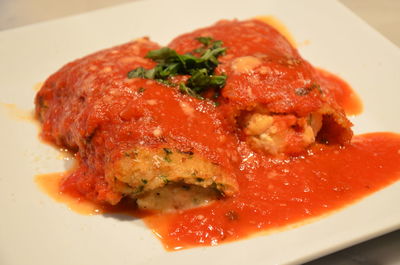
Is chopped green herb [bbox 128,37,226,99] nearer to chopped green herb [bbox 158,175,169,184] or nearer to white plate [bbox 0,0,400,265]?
chopped green herb [bbox 158,175,169,184]

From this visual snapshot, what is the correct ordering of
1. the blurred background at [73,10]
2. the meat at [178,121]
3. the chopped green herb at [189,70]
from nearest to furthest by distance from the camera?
the meat at [178,121] < the chopped green herb at [189,70] < the blurred background at [73,10]

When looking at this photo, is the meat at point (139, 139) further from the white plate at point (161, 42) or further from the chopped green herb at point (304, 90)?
the chopped green herb at point (304, 90)

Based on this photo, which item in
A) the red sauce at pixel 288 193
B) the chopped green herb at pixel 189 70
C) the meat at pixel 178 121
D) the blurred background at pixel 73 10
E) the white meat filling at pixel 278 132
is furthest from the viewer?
the blurred background at pixel 73 10

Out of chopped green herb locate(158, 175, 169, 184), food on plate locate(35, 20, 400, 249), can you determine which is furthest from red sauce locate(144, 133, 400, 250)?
chopped green herb locate(158, 175, 169, 184)

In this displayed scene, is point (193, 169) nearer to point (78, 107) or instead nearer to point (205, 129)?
point (205, 129)

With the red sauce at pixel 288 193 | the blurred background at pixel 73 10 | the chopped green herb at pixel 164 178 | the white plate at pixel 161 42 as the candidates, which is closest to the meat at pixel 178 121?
the chopped green herb at pixel 164 178
